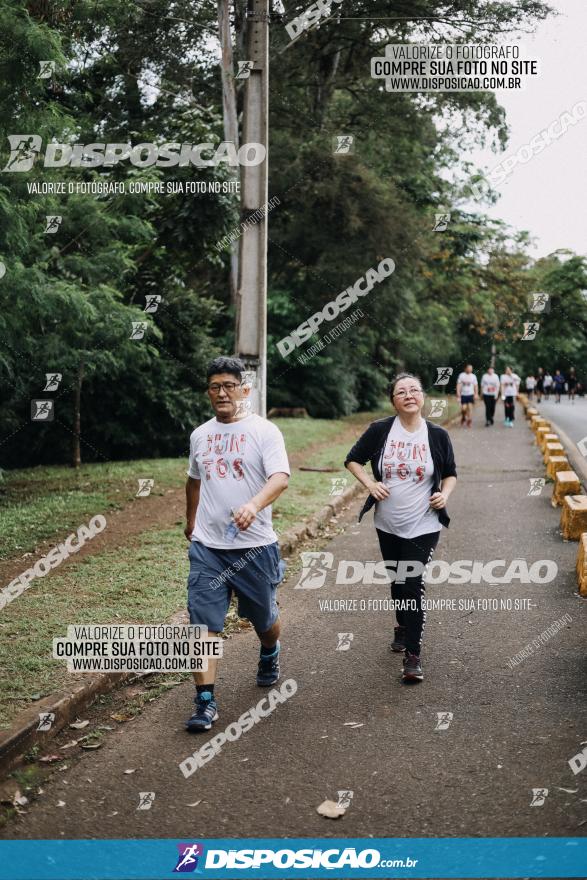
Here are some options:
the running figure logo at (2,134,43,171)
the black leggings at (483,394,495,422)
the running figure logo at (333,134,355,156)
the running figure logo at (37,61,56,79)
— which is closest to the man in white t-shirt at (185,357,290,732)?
the running figure logo at (37,61,56,79)

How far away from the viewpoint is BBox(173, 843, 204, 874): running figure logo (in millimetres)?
3578

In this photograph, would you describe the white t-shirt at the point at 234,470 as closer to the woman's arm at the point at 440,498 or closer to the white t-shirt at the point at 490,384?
the woman's arm at the point at 440,498

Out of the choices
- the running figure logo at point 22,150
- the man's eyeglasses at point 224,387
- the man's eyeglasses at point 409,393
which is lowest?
the man's eyeglasses at point 409,393

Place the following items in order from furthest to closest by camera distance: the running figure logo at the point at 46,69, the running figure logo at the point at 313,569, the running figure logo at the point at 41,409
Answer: the running figure logo at the point at 41,409 → the running figure logo at the point at 46,69 → the running figure logo at the point at 313,569

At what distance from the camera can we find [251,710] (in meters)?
5.18

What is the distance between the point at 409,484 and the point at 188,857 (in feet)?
9.12

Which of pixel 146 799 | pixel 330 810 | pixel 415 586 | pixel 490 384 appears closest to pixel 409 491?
pixel 415 586

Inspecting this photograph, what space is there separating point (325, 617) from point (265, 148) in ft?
17.1

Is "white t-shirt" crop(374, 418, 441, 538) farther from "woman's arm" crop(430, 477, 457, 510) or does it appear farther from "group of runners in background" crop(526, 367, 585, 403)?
"group of runners in background" crop(526, 367, 585, 403)

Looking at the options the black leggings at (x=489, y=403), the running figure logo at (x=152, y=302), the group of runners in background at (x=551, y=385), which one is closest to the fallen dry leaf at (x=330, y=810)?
the running figure logo at (x=152, y=302)

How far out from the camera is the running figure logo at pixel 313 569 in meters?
8.21

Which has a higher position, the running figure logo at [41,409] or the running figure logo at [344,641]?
the running figure logo at [41,409]

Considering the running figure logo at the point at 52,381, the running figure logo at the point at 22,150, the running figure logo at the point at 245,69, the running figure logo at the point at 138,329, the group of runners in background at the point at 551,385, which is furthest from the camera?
the group of runners in background at the point at 551,385

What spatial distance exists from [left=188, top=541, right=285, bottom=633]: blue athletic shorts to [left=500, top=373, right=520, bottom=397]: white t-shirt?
20.1m
